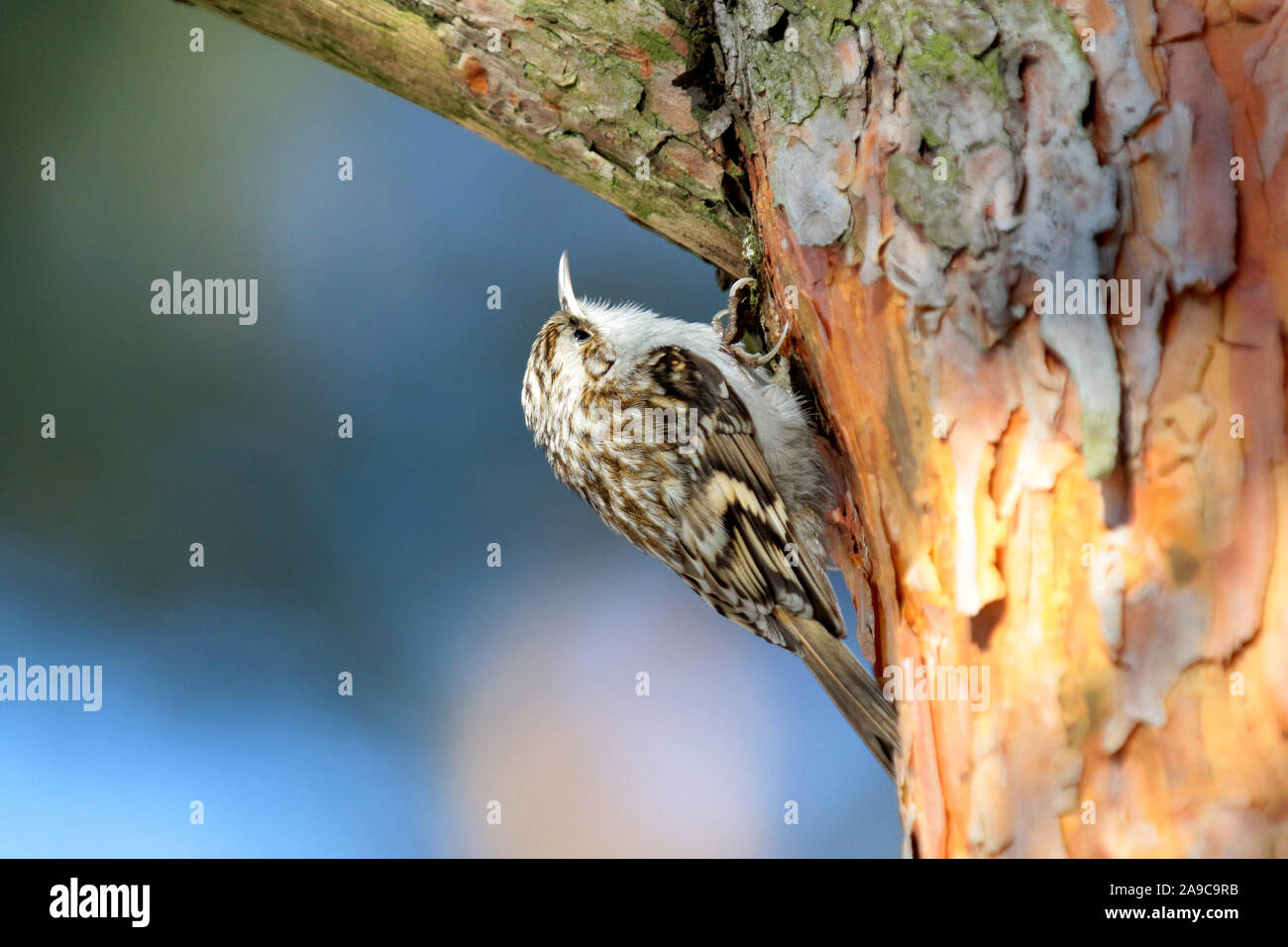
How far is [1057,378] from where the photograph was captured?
1053mm

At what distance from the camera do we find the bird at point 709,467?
1.74 meters

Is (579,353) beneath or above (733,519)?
above

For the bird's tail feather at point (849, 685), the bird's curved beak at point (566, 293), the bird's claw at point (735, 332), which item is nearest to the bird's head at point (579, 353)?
the bird's curved beak at point (566, 293)

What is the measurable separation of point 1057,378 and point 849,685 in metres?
0.74

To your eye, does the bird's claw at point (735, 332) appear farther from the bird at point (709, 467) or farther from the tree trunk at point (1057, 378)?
the tree trunk at point (1057, 378)

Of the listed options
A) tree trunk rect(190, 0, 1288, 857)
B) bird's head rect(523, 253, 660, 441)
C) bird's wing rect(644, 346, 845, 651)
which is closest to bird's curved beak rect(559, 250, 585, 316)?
bird's head rect(523, 253, 660, 441)

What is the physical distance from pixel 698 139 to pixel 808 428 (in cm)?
52

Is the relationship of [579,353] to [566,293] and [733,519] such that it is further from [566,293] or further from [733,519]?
[733,519]

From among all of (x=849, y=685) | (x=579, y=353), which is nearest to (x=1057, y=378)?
(x=849, y=685)

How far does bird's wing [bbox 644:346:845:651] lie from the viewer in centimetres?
174

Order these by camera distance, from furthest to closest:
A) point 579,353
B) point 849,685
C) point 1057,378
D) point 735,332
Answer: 1. point 579,353
2. point 735,332
3. point 849,685
4. point 1057,378

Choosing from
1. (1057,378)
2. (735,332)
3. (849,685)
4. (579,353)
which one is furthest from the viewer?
(579,353)

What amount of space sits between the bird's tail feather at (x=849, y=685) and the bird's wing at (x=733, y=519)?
0.02m

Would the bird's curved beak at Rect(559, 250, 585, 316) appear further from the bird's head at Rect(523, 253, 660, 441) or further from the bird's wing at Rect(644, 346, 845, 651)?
the bird's wing at Rect(644, 346, 845, 651)
